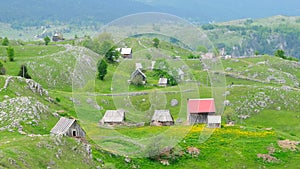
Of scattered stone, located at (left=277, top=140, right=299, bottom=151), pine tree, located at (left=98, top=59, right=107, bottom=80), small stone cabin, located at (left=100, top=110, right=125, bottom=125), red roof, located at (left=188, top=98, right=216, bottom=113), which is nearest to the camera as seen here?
scattered stone, located at (left=277, top=140, right=299, bottom=151)

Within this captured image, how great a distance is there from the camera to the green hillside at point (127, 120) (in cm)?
7569

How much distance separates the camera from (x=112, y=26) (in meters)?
70.6

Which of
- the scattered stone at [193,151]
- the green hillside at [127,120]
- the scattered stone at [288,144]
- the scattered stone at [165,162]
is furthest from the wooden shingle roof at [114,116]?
the scattered stone at [288,144]

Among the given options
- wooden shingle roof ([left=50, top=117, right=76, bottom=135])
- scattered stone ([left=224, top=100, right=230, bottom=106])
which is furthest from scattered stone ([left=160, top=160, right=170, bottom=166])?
scattered stone ([left=224, top=100, right=230, bottom=106])

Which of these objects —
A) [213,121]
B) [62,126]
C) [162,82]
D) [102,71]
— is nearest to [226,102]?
[162,82]

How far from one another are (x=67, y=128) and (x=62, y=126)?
1485mm

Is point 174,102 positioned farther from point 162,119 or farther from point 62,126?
point 62,126

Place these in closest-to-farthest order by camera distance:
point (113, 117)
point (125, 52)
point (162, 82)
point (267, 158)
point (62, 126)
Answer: point (62, 126)
point (267, 158)
point (113, 117)
point (162, 82)
point (125, 52)

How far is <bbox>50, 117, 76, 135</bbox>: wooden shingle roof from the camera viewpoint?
81762 millimetres

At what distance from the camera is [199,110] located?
4220 inches

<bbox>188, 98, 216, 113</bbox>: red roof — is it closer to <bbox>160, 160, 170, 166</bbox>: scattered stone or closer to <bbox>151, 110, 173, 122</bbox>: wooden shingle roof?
<bbox>151, 110, 173, 122</bbox>: wooden shingle roof

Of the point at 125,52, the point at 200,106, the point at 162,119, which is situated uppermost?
the point at 125,52

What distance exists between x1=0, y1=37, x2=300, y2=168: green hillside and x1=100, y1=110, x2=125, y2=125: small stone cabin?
1.25 metres

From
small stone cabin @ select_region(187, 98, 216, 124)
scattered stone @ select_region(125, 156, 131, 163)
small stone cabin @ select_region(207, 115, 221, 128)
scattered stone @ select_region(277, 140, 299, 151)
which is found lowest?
scattered stone @ select_region(125, 156, 131, 163)
